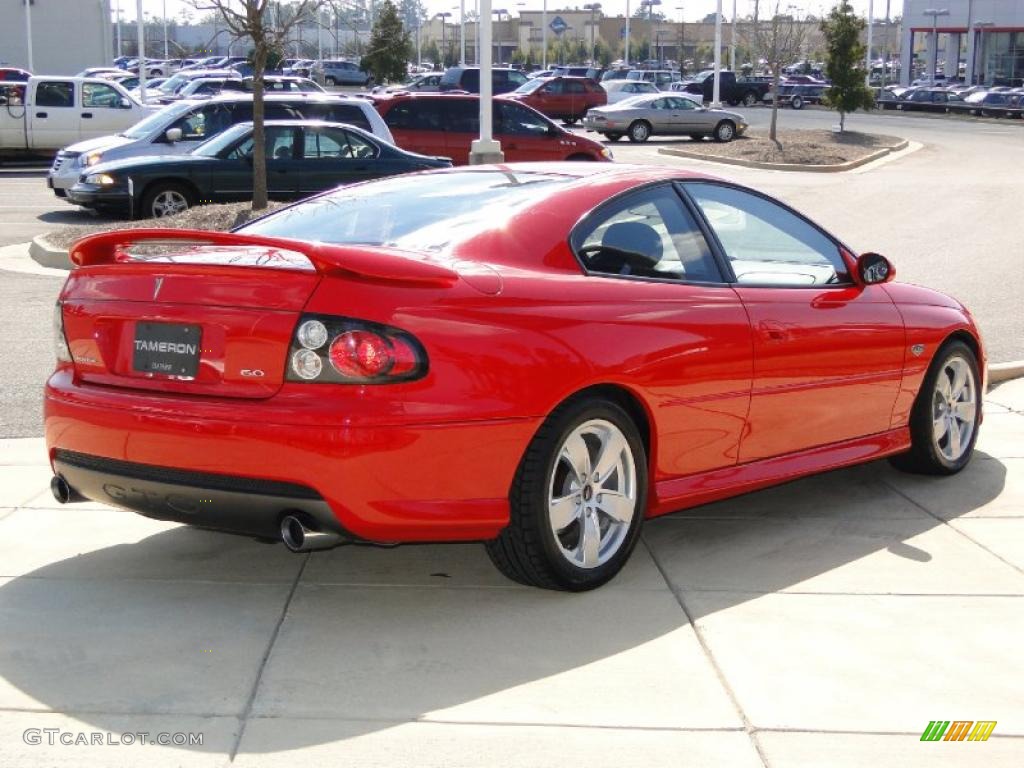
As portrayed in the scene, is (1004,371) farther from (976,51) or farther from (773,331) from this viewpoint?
(976,51)

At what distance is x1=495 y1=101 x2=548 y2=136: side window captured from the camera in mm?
26422

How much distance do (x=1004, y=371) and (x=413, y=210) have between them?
5.46 m

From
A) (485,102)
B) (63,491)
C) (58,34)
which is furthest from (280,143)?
(58,34)

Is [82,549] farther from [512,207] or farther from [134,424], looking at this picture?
[512,207]

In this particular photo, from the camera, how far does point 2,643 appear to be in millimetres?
4820

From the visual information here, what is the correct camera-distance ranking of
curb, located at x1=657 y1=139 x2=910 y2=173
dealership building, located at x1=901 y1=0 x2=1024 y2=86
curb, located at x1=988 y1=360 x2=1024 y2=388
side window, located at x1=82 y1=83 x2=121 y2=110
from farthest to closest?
dealership building, located at x1=901 y1=0 x2=1024 y2=86, curb, located at x1=657 y1=139 x2=910 y2=173, side window, located at x1=82 y1=83 x2=121 y2=110, curb, located at x1=988 y1=360 x2=1024 y2=388

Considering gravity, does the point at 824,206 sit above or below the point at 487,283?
below

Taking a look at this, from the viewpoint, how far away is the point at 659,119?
41781mm

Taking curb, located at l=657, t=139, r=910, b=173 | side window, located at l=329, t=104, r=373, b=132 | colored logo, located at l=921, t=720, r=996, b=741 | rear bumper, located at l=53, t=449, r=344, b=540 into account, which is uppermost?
side window, located at l=329, t=104, r=373, b=132

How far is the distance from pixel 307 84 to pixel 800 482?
97.1 feet

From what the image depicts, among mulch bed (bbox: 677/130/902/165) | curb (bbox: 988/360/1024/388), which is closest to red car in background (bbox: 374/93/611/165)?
mulch bed (bbox: 677/130/902/165)

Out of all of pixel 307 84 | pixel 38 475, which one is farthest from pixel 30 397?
pixel 307 84

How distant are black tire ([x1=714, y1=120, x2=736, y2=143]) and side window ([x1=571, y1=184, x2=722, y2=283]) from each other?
37.2 m

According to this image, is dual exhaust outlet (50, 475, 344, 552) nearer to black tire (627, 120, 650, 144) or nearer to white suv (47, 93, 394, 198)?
white suv (47, 93, 394, 198)
